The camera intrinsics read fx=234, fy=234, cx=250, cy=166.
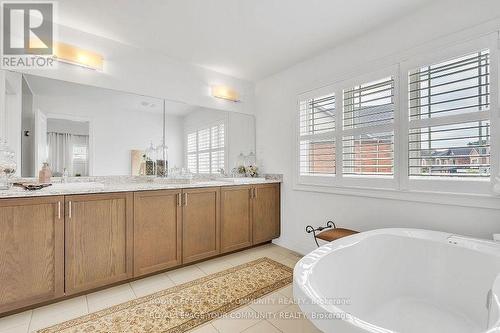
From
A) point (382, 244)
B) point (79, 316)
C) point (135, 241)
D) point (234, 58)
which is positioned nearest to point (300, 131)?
point (234, 58)

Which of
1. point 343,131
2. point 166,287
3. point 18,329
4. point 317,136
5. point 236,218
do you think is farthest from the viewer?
point 236,218

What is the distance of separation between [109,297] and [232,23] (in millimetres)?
2664

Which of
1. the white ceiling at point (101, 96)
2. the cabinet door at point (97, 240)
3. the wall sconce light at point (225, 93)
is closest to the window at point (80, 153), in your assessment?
the white ceiling at point (101, 96)

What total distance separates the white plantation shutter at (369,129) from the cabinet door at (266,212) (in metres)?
1.07

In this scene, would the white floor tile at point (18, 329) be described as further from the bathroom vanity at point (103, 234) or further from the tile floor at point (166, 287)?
the bathroom vanity at point (103, 234)

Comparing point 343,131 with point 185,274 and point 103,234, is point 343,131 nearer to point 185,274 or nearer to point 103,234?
point 185,274

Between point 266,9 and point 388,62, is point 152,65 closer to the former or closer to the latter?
point 266,9

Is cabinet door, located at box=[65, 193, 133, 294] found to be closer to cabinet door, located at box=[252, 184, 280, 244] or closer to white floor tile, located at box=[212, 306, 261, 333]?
white floor tile, located at box=[212, 306, 261, 333]

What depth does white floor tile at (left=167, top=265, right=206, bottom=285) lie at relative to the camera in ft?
7.49

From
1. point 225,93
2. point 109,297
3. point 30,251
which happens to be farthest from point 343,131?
point 30,251

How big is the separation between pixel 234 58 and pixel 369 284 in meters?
2.69

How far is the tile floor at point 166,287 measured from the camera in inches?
63.7

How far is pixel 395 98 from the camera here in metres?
2.12

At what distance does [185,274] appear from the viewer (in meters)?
2.40
